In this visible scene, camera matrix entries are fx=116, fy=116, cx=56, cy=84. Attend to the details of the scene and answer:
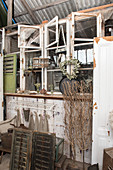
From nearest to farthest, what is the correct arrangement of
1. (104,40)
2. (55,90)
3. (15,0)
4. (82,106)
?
1. (104,40)
2. (82,106)
3. (55,90)
4. (15,0)

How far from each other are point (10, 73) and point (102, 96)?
7.85 ft

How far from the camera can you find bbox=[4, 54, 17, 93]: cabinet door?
3.05 meters

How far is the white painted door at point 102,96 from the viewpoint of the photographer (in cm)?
179

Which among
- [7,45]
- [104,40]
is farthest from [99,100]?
[7,45]

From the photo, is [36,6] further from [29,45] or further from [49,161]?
[49,161]

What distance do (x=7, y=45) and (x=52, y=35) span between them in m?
1.42

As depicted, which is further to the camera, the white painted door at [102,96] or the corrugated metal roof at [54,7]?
the corrugated metal roof at [54,7]

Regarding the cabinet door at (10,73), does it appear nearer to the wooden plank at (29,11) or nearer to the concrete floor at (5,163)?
the concrete floor at (5,163)

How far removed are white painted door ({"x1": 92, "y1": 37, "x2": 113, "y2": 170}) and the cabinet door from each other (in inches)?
82.4

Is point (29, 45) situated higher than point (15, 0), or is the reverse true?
point (15, 0)

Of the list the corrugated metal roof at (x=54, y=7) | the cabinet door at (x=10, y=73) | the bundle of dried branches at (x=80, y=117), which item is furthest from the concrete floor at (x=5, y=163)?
the corrugated metal roof at (x=54, y=7)

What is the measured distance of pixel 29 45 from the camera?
2.93m

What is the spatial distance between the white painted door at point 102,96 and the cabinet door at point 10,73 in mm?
2094

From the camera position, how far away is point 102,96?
1838mm
